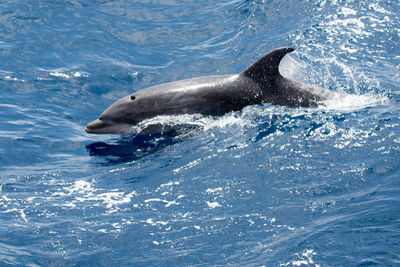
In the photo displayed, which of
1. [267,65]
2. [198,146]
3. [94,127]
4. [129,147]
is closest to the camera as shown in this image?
[198,146]

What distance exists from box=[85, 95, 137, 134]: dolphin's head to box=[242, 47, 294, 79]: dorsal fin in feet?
8.52

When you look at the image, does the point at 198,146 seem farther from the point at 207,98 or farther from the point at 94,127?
the point at 94,127

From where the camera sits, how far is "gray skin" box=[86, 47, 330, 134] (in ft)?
38.2

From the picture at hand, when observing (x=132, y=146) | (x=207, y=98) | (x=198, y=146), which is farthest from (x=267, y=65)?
(x=132, y=146)

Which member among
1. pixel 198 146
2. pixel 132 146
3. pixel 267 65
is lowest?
pixel 132 146

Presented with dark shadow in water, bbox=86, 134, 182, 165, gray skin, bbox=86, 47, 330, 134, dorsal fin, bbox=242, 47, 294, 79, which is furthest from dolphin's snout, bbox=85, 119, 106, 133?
dorsal fin, bbox=242, 47, 294, 79

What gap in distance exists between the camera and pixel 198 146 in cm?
1076

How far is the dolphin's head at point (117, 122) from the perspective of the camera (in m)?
11.7

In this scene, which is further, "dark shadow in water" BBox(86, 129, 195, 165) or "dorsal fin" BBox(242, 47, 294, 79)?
"dorsal fin" BBox(242, 47, 294, 79)

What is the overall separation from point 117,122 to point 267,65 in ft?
11.2

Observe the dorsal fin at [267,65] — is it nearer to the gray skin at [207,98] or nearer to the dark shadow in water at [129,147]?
the gray skin at [207,98]

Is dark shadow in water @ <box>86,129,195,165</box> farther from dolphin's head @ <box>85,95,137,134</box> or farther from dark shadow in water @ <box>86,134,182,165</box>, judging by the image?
dolphin's head @ <box>85,95,137,134</box>

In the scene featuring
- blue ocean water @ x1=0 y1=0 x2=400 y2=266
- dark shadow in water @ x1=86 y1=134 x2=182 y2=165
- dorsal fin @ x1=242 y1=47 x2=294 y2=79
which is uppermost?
dorsal fin @ x1=242 y1=47 x2=294 y2=79

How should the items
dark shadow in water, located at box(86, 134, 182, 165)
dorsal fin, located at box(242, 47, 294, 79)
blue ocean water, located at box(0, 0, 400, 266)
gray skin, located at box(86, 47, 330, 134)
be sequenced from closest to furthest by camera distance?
1. blue ocean water, located at box(0, 0, 400, 266)
2. dark shadow in water, located at box(86, 134, 182, 165)
3. dorsal fin, located at box(242, 47, 294, 79)
4. gray skin, located at box(86, 47, 330, 134)
